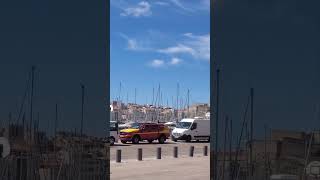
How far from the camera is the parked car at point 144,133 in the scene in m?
33.2

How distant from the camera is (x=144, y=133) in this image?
111 feet

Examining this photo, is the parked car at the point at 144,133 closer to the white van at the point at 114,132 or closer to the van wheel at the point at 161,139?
the van wheel at the point at 161,139

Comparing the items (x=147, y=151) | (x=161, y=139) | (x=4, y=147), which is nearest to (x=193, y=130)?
(x=161, y=139)

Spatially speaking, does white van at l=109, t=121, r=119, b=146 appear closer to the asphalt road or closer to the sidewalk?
the asphalt road

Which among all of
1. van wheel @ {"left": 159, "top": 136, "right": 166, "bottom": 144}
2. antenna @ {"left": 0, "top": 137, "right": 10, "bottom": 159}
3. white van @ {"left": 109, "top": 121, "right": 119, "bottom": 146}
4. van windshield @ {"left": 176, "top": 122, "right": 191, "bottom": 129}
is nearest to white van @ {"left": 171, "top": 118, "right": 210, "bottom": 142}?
van windshield @ {"left": 176, "top": 122, "right": 191, "bottom": 129}

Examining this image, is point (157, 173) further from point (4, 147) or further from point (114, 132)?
point (114, 132)

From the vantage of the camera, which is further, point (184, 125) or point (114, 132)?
point (184, 125)

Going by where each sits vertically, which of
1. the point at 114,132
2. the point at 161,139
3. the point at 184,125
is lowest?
the point at 161,139

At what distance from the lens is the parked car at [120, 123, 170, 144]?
33219 millimetres

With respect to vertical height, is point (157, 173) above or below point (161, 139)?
above
